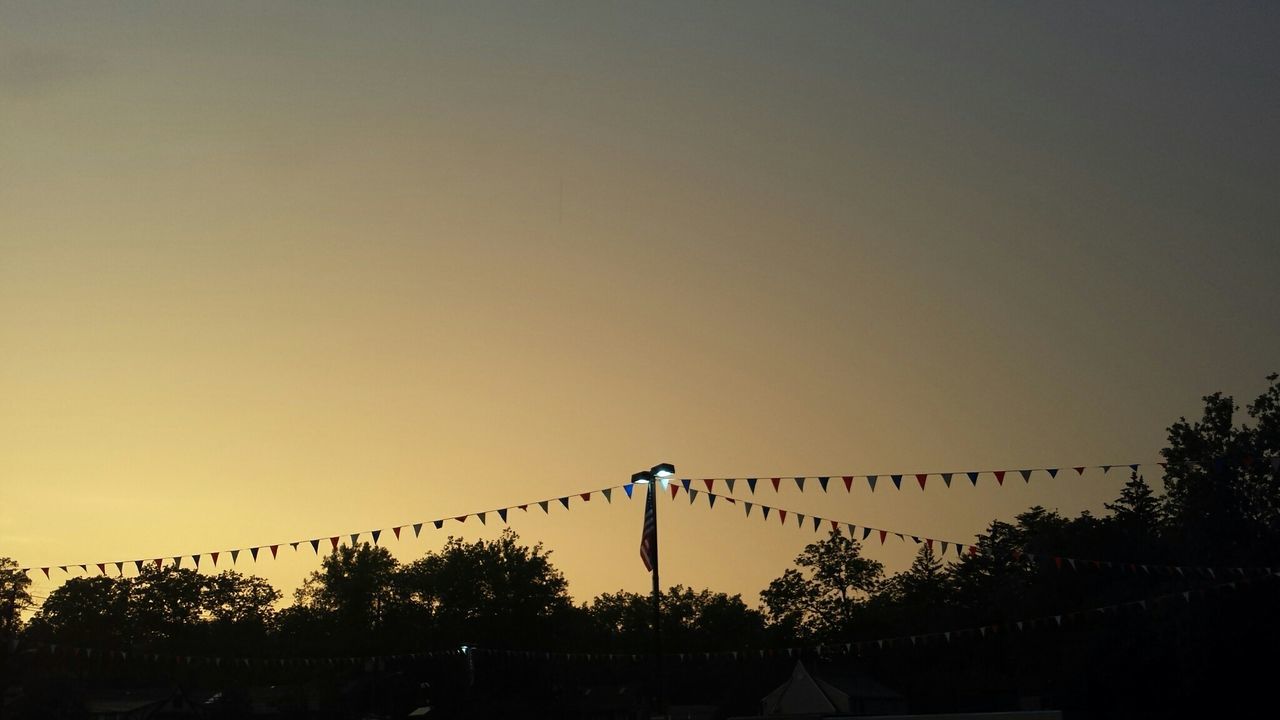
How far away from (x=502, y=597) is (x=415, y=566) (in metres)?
17.8

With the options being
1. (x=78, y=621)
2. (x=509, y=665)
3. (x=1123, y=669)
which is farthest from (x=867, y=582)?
(x=78, y=621)

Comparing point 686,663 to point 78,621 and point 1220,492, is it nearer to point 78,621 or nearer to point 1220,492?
point 1220,492

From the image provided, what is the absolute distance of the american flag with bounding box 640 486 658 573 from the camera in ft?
91.0

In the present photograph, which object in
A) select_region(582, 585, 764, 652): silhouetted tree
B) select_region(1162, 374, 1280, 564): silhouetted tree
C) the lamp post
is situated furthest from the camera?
select_region(582, 585, 764, 652): silhouetted tree

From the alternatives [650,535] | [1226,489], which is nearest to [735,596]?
[1226,489]

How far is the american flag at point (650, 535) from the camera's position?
27.7 metres

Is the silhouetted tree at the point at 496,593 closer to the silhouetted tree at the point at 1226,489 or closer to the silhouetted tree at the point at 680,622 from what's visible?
the silhouetted tree at the point at 680,622

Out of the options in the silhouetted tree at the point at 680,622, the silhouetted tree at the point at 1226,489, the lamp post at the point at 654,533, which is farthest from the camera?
the silhouetted tree at the point at 680,622

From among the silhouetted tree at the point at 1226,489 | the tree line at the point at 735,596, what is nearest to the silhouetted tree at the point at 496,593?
the tree line at the point at 735,596

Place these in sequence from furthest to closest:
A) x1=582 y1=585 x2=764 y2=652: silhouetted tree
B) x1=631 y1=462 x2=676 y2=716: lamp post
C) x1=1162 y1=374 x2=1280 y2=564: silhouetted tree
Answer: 1. x1=582 y1=585 x2=764 y2=652: silhouetted tree
2. x1=1162 y1=374 x2=1280 y2=564: silhouetted tree
3. x1=631 y1=462 x2=676 y2=716: lamp post

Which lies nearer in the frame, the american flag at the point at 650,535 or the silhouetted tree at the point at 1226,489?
the american flag at the point at 650,535

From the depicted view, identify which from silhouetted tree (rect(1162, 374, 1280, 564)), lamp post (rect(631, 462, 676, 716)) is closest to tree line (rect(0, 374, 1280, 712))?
silhouetted tree (rect(1162, 374, 1280, 564))

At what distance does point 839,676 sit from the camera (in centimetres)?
7694

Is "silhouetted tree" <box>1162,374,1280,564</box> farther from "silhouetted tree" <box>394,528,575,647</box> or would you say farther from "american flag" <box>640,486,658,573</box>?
"silhouetted tree" <box>394,528,575,647</box>
